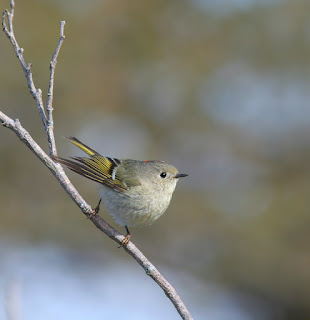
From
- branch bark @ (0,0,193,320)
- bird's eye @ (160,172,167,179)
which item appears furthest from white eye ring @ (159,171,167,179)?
branch bark @ (0,0,193,320)

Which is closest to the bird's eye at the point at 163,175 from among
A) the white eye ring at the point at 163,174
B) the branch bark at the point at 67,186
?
the white eye ring at the point at 163,174

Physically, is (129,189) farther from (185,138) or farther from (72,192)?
(185,138)

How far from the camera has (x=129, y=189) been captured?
2729mm

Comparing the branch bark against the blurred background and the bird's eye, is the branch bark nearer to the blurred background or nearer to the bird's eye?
the bird's eye

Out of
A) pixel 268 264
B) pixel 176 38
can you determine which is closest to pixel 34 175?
pixel 176 38

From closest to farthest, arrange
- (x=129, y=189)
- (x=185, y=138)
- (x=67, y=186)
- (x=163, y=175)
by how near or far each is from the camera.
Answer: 1. (x=67, y=186)
2. (x=129, y=189)
3. (x=163, y=175)
4. (x=185, y=138)

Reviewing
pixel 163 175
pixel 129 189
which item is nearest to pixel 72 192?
pixel 129 189

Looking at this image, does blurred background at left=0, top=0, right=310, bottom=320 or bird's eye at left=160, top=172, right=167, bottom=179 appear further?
blurred background at left=0, top=0, right=310, bottom=320

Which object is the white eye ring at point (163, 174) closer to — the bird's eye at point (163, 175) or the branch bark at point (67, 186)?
the bird's eye at point (163, 175)

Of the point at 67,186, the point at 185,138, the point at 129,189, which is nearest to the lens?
the point at 67,186

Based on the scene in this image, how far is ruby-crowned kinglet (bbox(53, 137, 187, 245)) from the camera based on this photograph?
2662mm

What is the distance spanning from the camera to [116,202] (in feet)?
8.81

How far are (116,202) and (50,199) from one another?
4.84 m

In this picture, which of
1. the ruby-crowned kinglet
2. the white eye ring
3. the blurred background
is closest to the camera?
the ruby-crowned kinglet
